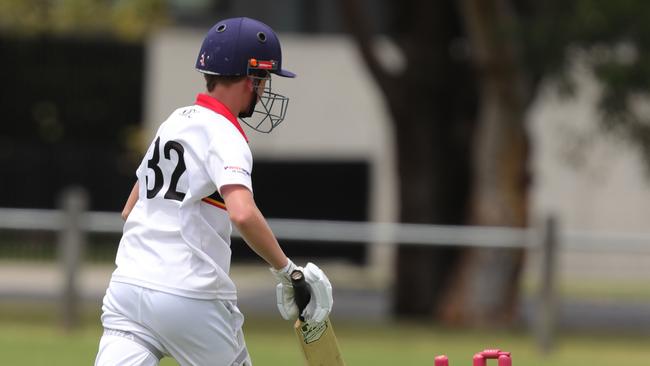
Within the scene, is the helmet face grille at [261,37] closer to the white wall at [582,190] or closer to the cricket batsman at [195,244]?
the cricket batsman at [195,244]

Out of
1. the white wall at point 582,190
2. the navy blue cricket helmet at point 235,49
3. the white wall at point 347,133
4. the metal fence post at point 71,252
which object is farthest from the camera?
the white wall at point 347,133

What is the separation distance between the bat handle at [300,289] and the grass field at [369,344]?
5.86 meters

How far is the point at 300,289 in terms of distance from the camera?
5289 mm

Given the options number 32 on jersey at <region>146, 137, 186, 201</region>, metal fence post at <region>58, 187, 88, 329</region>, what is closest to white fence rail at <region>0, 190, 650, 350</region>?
metal fence post at <region>58, 187, 88, 329</region>

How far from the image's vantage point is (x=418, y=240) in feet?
50.0

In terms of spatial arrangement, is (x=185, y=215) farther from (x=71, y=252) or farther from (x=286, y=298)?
(x=71, y=252)

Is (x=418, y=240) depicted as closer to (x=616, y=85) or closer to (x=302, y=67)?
(x=616, y=85)

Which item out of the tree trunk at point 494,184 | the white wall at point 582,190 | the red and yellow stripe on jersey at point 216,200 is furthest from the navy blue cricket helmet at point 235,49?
the white wall at point 582,190

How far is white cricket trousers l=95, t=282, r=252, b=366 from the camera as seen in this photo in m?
5.30

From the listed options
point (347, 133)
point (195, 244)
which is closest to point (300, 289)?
point (195, 244)

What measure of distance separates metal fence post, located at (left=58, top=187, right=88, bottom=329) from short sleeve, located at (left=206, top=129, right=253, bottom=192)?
9.47 metres

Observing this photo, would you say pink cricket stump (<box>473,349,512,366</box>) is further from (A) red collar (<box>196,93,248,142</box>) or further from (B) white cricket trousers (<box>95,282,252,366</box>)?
(A) red collar (<box>196,93,248,142</box>)

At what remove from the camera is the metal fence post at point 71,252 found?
14531 millimetres

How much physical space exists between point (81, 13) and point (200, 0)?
610 centimetres
